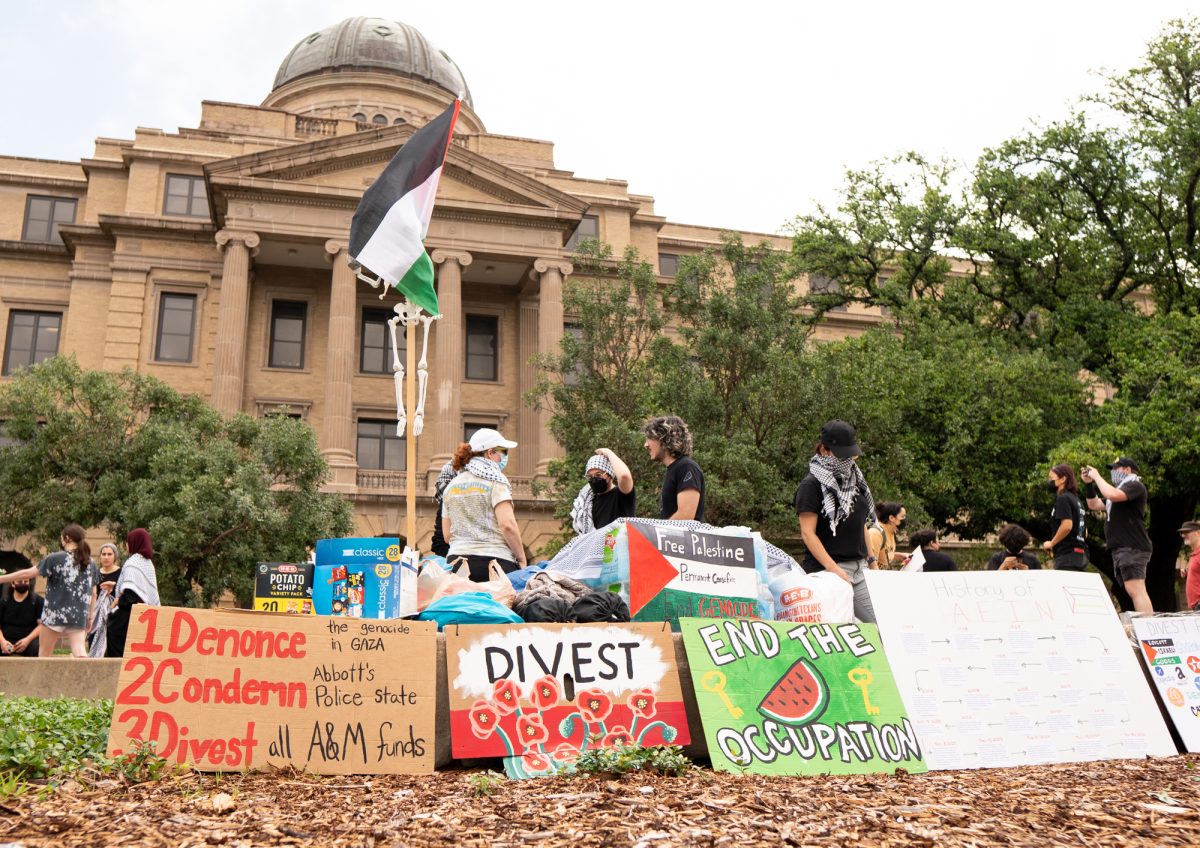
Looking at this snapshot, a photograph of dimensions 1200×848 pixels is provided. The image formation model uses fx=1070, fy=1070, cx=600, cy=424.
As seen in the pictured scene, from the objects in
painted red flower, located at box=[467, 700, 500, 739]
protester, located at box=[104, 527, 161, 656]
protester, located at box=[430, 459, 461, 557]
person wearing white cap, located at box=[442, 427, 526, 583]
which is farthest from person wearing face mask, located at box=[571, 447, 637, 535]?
protester, located at box=[104, 527, 161, 656]

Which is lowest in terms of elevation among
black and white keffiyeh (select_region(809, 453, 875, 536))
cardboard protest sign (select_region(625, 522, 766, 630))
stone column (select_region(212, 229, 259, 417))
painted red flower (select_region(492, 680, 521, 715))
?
painted red flower (select_region(492, 680, 521, 715))

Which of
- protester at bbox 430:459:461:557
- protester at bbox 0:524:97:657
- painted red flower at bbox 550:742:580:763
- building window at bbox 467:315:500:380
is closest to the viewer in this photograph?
painted red flower at bbox 550:742:580:763

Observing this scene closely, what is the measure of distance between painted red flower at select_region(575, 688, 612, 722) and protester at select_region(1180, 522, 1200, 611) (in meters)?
8.38

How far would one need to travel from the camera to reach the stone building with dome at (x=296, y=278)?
36.1 m

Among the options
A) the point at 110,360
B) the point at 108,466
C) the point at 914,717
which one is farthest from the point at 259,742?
the point at 110,360

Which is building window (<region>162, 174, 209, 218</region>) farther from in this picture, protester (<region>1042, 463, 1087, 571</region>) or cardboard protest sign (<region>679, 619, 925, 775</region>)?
cardboard protest sign (<region>679, 619, 925, 775</region>)

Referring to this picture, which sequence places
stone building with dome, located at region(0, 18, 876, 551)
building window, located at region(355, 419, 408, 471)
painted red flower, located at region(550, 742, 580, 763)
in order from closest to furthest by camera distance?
painted red flower, located at region(550, 742, 580, 763) → stone building with dome, located at region(0, 18, 876, 551) → building window, located at region(355, 419, 408, 471)

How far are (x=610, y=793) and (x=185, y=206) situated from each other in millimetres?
40492

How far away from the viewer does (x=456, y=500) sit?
28.0ft

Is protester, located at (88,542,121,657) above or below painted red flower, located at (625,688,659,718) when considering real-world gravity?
above

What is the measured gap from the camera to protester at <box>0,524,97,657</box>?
1093 centimetres

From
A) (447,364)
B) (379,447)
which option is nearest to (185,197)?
(379,447)

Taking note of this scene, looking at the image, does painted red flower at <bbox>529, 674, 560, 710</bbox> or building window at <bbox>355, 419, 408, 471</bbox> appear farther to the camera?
building window at <bbox>355, 419, 408, 471</bbox>

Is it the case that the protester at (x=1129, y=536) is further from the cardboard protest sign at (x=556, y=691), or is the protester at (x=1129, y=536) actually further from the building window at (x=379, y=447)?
the building window at (x=379, y=447)
